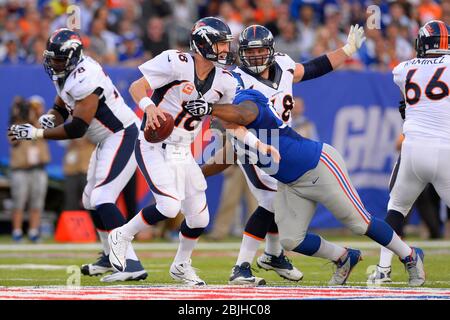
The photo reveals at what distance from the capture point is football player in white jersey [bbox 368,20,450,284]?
7.29 metres

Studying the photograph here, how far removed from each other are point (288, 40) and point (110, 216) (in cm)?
784

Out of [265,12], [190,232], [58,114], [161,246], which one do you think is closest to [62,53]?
[58,114]

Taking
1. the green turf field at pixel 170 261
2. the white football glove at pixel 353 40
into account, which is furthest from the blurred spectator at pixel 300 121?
the white football glove at pixel 353 40

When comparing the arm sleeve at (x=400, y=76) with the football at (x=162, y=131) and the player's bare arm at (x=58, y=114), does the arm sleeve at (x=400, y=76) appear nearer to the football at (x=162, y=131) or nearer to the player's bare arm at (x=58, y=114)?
the football at (x=162, y=131)

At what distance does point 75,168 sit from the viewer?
43.6ft

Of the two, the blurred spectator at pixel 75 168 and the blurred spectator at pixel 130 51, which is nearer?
the blurred spectator at pixel 75 168

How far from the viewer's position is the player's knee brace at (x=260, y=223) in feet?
25.0

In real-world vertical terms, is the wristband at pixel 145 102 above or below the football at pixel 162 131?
above

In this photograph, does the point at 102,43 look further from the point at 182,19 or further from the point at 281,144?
the point at 281,144

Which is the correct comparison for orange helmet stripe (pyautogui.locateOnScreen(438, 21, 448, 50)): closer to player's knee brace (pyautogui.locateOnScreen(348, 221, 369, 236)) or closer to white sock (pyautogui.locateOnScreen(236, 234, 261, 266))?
player's knee brace (pyautogui.locateOnScreen(348, 221, 369, 236))

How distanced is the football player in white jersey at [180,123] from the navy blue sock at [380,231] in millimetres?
1272

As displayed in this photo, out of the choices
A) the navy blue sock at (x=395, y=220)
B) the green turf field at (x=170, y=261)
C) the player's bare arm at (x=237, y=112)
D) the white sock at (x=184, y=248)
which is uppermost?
the player's bare arm at (x=237, y=112)

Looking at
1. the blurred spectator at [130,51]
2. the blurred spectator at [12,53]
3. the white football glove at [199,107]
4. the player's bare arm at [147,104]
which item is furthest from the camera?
the blurred spectator at [130,51]
